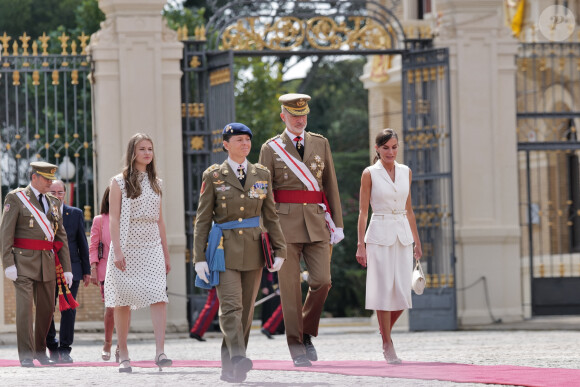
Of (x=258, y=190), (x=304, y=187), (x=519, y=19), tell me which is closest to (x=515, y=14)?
(x=519, y=19)

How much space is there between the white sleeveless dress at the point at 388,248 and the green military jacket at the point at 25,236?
2867 mm

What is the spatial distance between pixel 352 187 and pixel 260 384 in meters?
28.2

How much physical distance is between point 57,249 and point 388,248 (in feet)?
10.1

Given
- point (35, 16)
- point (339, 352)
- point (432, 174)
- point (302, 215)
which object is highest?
point (35, 16)

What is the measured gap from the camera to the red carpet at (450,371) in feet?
28.8

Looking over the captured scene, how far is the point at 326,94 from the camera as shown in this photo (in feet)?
136

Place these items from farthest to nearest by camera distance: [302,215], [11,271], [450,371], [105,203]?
[105,203], [11,271], [302,215], [450,371]

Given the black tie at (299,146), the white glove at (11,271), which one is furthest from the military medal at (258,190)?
the white glove at (11,271)

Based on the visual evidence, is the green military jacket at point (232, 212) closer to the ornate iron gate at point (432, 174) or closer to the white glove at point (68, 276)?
the white glove at point (68, 276)

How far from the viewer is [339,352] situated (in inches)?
537

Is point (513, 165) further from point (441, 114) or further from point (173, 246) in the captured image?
point (173, 246)

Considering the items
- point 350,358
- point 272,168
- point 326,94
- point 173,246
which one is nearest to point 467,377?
point 272,168

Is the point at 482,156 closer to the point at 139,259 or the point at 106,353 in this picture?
the point at 106,353

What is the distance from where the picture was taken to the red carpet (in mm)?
8773
